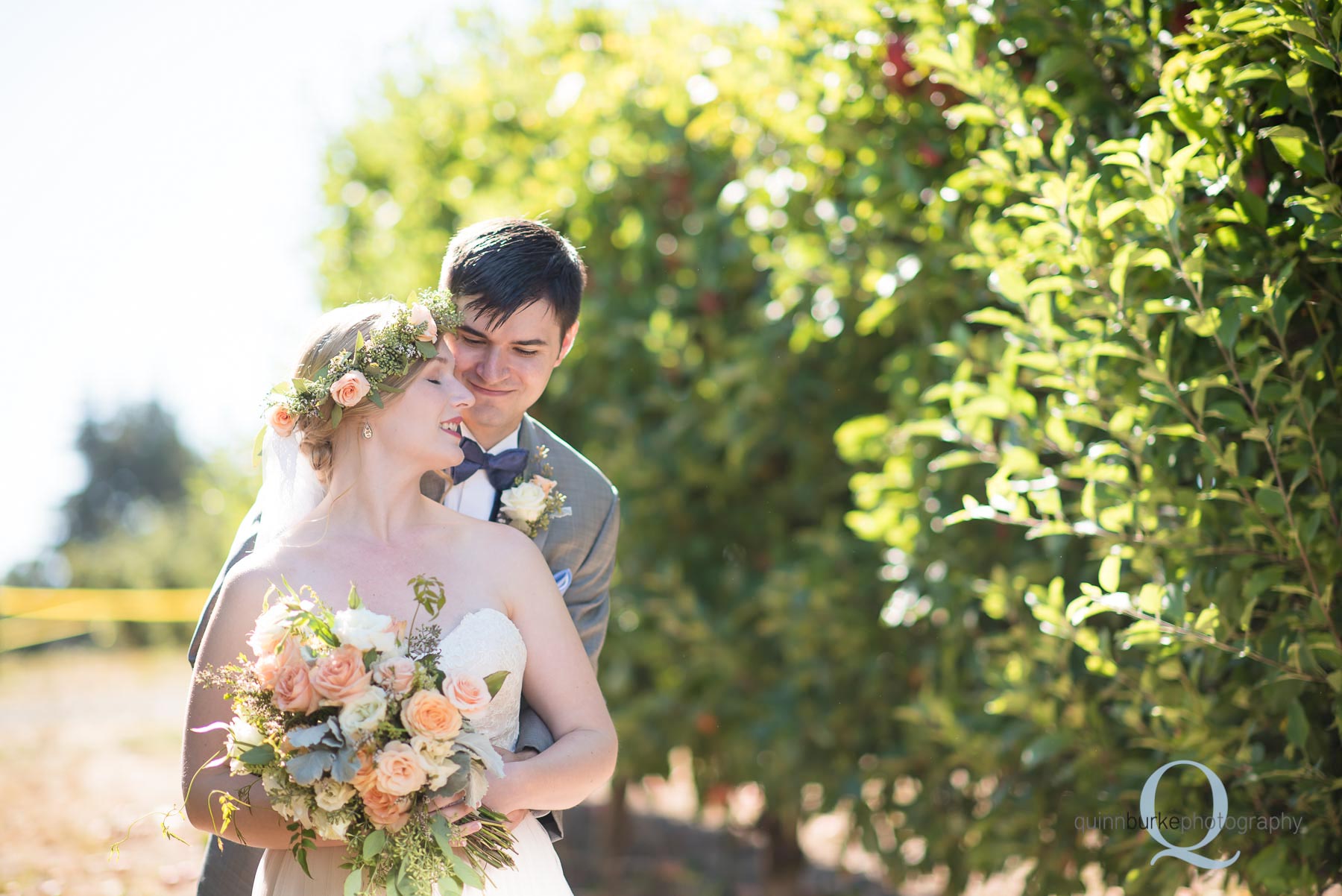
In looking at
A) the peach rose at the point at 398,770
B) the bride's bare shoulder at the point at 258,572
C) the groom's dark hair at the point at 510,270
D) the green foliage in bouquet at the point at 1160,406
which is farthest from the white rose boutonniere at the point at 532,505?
the green foliage in bouquet at the point at 1160,406

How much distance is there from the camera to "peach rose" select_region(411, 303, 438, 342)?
253 cm

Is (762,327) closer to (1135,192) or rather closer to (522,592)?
(1135,192)

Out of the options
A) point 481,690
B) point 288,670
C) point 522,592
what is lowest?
point 522,592

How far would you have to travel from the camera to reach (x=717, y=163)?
5227 mm

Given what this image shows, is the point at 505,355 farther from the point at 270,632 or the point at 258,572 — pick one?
the point at 270,632

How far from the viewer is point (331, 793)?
2.02m

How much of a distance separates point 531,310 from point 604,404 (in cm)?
261

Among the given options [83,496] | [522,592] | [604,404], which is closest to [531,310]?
[522,592]

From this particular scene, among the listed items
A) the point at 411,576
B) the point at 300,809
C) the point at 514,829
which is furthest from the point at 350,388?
the point at 514,829

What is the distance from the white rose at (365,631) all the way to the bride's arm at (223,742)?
37 centimetres

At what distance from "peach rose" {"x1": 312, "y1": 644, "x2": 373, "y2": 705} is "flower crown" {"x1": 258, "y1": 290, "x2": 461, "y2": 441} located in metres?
0.63

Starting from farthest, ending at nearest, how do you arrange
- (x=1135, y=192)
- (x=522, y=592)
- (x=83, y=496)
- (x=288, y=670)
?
(x=83, y=496) < (x=1135, y=192) < (x=522, y=592) < (x=288, y=670)

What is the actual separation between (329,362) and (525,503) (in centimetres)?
66

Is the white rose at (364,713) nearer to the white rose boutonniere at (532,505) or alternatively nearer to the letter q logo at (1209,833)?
the white rose boutonniere at (532,505)
